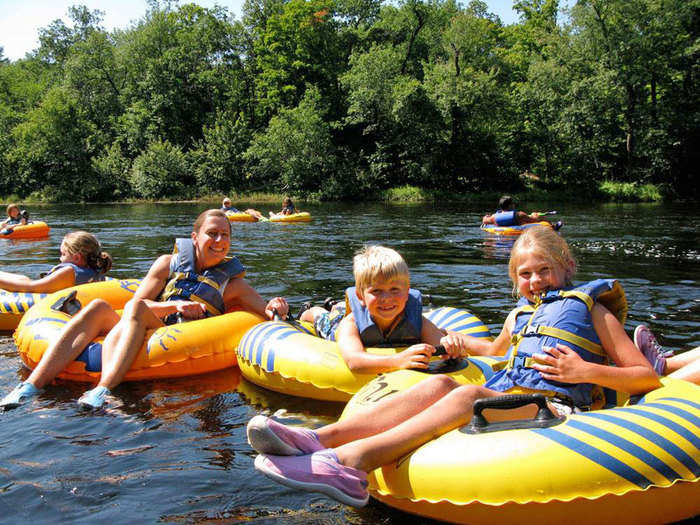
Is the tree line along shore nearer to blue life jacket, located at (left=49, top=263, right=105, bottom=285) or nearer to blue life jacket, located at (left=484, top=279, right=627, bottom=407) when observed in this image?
blue life jacket, located at (left=49, top=263, right=105, bottom=285)

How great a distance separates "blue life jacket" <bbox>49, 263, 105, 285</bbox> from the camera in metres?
5.81

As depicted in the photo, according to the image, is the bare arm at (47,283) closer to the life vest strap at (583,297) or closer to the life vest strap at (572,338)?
the life vest strap at (572,338)

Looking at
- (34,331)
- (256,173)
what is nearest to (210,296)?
(34,331)

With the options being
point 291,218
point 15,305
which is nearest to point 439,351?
point 15,305

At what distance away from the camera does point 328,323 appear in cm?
512

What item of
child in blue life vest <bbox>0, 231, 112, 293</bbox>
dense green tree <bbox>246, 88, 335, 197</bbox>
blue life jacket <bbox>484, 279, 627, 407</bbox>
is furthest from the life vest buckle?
dense green tree <bbox>246, 88, 335, 197</bbox>

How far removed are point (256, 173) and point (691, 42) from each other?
23.0 meters

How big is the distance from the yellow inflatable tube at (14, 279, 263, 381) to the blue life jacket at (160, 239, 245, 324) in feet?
0.69

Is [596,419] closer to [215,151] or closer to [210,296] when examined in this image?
[210,296]

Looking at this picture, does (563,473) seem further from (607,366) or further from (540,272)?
(540,272)

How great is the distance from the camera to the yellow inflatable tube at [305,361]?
13.3 feet

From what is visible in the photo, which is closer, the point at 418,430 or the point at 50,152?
the point at 418,430

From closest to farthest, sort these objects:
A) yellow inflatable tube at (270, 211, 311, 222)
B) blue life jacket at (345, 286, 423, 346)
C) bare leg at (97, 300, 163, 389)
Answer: blue life jacket at (345, 286, 423, 346), bare leg at (97, 300, 163, 389), yellow inflatable tube at (270, 211, 311, 222)

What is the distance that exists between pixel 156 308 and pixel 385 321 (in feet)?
6.53
